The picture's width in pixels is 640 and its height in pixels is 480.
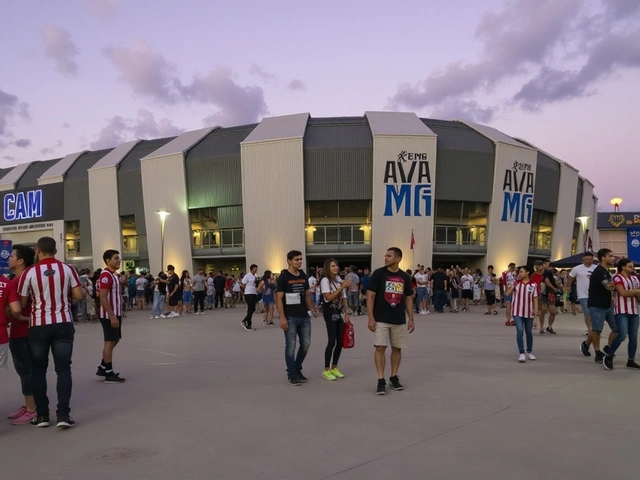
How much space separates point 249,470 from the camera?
402 centimetres

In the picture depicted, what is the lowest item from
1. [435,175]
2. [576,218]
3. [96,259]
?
[96,259]

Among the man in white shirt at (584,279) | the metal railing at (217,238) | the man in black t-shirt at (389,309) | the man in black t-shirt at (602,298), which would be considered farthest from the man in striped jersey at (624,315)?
the metal railing at (217,238)

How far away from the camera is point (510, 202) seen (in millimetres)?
32656

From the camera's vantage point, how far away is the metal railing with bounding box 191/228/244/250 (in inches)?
1291

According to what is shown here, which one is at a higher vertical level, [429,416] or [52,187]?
[52,187]

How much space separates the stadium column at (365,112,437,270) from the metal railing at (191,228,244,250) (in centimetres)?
851

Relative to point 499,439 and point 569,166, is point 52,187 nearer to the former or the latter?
point 569,166

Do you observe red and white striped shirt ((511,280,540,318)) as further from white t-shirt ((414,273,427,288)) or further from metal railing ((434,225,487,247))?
metal railing ((434,225,487,247))

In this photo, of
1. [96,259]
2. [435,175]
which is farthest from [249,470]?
[96,259]

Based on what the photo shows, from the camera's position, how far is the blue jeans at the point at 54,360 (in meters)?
5.22

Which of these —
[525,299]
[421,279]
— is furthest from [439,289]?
[525,299]

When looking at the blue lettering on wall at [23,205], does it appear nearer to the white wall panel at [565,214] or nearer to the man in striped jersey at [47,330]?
the white wall panel at [565,214]

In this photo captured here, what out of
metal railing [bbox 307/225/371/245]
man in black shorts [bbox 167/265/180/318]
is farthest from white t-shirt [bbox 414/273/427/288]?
metal railing [bbox 307/225/371/245]

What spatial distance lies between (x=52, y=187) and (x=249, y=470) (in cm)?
3983
